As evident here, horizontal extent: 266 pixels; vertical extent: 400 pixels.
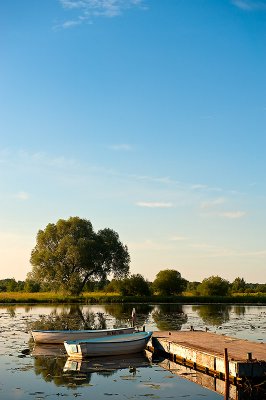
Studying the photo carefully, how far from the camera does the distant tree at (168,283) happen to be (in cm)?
9356

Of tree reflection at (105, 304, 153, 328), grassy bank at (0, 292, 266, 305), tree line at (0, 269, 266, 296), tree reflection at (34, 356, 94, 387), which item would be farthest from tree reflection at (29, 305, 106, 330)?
tree line at (0, 269, 266, 296)

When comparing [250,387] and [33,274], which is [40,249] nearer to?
[33,274]

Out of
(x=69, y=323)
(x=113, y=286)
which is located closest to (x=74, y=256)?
(x=113, y=286)

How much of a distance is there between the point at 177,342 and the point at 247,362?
8.04 metres

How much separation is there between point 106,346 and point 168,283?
65.7m

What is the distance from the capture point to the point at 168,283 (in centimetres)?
9350

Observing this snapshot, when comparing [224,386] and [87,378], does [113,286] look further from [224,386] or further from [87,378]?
[224,386]

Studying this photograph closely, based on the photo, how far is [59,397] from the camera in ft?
63.0

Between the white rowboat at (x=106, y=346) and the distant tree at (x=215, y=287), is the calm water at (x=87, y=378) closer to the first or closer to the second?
the white rowboat at (x=106, y=346)

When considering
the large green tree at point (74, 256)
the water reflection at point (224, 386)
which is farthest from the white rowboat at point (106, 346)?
the large green tree at point (74, 256)

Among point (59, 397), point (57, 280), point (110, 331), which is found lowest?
point (59, 397)

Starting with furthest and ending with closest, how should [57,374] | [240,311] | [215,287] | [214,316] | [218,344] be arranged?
1. [215,287]
2. [240,311]
3. [214,316]
4. [218,344]
5. [57,374]

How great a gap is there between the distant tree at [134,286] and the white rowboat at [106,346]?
2327 inches

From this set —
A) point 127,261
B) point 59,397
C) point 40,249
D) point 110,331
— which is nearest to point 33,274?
point 40,249
